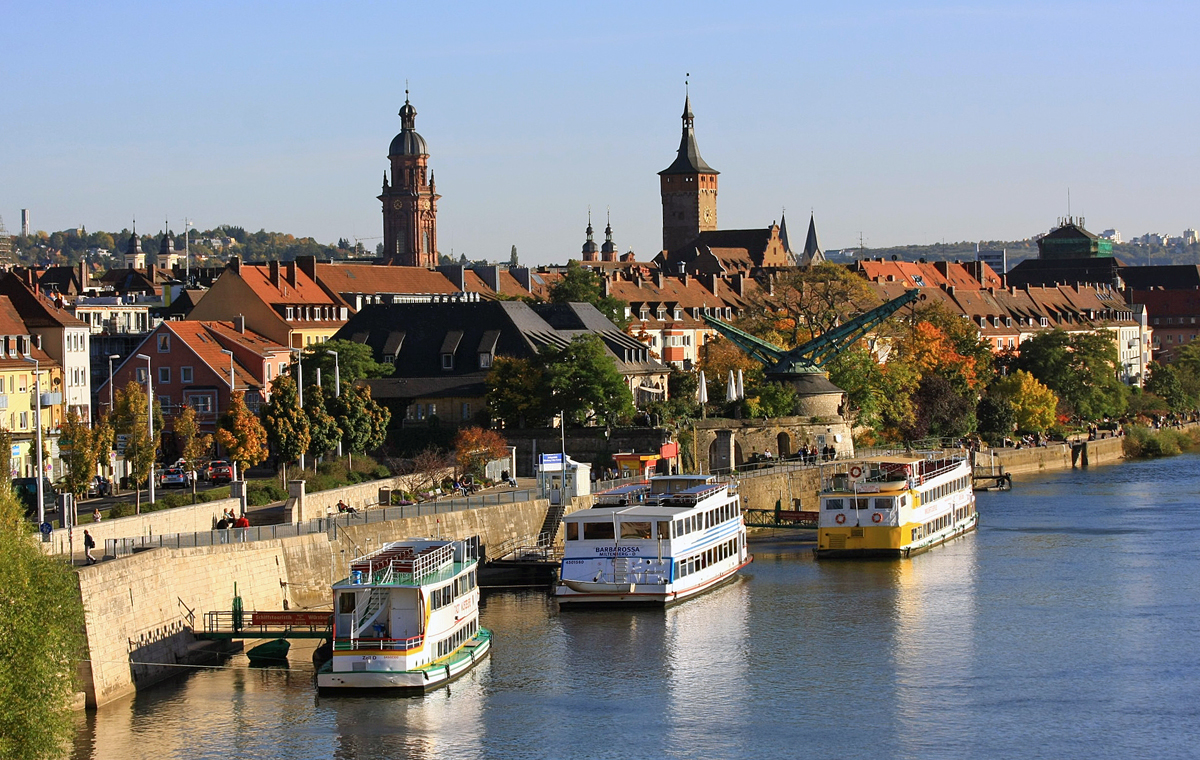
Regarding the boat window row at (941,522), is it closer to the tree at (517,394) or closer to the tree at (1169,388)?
the tree at (517,394)

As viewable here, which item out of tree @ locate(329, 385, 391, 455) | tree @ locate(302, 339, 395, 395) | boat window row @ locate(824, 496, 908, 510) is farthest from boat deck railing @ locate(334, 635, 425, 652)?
tree @ locate(302, 339, 395, 395)

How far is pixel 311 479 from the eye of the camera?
6353 centimetres

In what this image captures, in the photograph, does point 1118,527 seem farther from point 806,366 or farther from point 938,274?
point 938,274

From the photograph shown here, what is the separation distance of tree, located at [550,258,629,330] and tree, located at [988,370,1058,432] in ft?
71.4

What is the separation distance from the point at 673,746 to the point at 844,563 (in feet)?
90.4

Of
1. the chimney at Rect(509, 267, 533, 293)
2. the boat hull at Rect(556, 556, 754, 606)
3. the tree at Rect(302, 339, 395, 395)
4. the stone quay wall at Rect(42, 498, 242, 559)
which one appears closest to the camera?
the stone quay wall at Rect(42, 498, 242, 559)

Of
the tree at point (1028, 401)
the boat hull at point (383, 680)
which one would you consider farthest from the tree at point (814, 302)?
the boat hull at point (383, 680)

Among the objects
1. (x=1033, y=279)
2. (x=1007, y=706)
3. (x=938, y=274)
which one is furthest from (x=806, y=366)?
(x=1033, y=279)

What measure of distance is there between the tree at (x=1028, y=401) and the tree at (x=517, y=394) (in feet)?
135

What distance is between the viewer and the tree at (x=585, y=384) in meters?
78.4

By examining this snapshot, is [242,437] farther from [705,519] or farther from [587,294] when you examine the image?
[587,294]

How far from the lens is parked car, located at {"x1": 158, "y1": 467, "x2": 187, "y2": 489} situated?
6456 cm

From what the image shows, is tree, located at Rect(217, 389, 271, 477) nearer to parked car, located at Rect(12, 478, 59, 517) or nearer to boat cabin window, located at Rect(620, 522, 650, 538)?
parked car, located at Rect(12, 478, 59, 517)

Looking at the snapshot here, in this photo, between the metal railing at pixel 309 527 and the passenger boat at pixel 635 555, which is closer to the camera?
the metal railing at pixel 309 527
